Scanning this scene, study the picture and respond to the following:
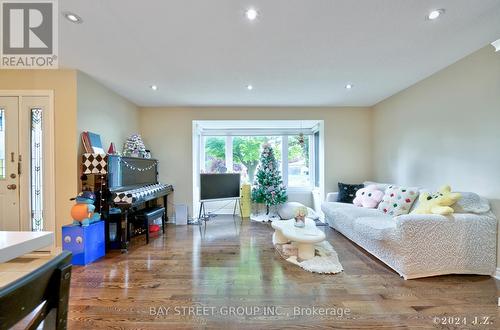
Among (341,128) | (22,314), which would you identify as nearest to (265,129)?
(341,128)

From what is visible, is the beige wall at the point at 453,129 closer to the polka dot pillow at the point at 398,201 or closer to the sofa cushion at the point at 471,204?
the sofa cushion at the point at 471,204

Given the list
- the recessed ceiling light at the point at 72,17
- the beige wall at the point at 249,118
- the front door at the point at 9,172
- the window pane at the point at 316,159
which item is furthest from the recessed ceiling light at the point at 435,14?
the front door at the point at 9,172

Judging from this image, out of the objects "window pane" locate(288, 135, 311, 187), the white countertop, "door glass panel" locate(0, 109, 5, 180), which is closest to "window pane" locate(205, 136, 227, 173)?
"window pane" locate(288, 135, 311, 187)

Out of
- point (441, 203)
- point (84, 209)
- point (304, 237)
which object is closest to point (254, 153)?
point (304, 237)

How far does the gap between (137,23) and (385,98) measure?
419 centimetres

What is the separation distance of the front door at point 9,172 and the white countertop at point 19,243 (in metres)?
2.58

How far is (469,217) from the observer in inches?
92.2

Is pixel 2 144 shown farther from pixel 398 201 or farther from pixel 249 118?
pixel 398 201

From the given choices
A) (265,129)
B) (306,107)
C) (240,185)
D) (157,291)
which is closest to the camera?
(157,291)

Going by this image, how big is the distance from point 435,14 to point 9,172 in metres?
4.94

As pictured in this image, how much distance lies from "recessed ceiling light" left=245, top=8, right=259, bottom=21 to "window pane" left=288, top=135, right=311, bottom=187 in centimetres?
396

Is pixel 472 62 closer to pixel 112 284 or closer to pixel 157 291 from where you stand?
pixel 157 291

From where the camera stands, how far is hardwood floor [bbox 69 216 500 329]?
1.72 metres

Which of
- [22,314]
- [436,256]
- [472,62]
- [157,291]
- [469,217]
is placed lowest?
[157,291]
